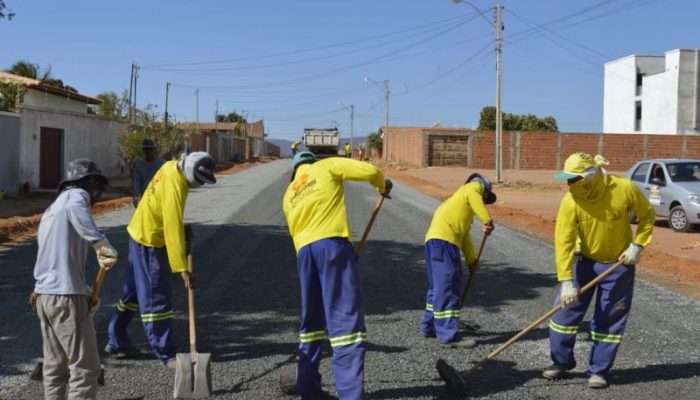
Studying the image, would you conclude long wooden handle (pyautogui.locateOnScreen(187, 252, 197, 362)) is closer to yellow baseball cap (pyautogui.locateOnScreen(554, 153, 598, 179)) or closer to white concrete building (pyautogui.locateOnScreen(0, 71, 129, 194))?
yellow baseball cap (pyautogui.locateOnScreen(554, 153, 598, 179))

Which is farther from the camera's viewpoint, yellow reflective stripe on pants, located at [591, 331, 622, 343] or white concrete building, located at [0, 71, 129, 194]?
white concrete building, located at [0, 71, 129, 194]

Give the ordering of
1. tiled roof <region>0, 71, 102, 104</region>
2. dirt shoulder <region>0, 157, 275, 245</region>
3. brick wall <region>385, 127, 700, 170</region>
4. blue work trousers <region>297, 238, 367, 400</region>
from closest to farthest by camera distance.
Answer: blue work trousers <region>297, 238, 367, 400</region> < dirt shoulder <region>0, 157, 275, 245</region> < tiled roof <region>0, 71, 102, 104</region> < brick wall <region>385, 127, 700, 170</region>

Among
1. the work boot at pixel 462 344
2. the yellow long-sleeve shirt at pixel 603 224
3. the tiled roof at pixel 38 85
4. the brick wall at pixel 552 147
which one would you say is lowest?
the work boot at pixel 462 344

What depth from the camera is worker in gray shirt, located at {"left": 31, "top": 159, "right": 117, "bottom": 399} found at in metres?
4.16

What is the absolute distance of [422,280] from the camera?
9203mm

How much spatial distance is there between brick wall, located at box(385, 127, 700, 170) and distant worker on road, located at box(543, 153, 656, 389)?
4311 centimetres

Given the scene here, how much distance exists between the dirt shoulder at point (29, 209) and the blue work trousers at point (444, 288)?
889cm

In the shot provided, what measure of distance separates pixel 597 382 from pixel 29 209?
51.4 ft

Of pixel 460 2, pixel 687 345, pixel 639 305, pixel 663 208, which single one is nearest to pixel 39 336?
pixel 687 345

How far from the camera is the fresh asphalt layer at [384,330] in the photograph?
5.10 meters

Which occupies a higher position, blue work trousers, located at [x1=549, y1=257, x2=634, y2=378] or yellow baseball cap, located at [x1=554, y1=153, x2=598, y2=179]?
yellow baseball cap, located at [x1=554, y1=153, x2=598, y2=179]

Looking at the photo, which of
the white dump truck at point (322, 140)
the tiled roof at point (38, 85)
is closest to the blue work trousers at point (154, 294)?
the tiled roof at point (38, 85)

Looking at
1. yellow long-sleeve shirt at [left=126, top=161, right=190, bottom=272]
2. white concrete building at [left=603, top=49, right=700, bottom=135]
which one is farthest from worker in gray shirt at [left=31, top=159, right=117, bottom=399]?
white concrete building at [left=603, top=49, right=700, bottom=135]

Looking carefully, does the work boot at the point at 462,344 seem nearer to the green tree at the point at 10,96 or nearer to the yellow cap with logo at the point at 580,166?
A: the yellow cap with logo at the point at 580,166
